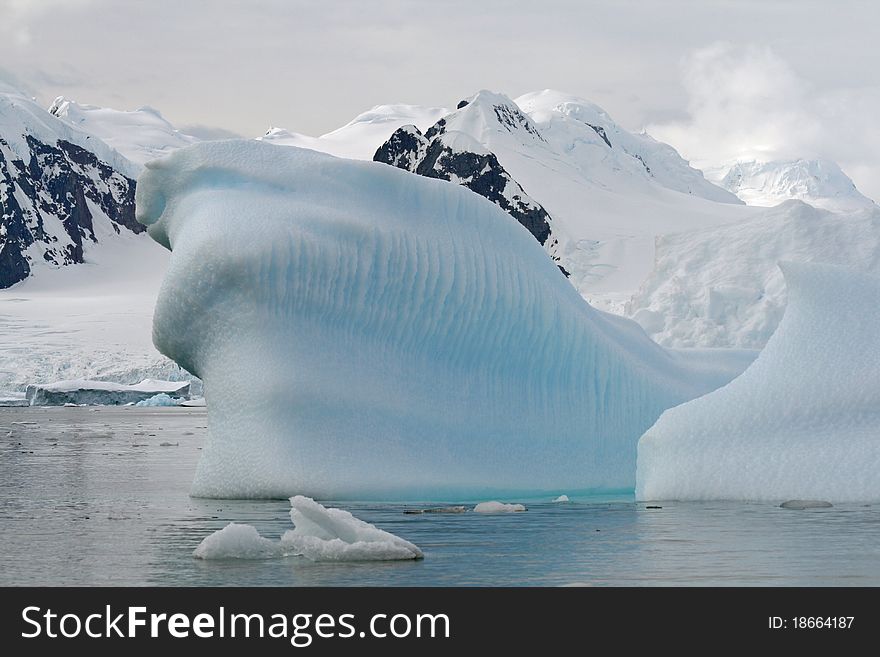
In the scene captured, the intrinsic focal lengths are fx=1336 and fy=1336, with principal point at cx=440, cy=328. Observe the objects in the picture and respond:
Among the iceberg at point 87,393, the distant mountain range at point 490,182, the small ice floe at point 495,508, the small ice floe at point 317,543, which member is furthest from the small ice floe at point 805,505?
the distant mountain range at point 490,182

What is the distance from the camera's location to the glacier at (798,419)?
13281 mm

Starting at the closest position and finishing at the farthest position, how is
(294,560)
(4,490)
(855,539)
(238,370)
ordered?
(294,560) < (855,539) < (238,370) < (4,490)

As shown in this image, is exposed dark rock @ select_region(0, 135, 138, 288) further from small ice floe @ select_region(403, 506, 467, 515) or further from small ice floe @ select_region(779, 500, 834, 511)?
small ice floe @ select_region(779, 500, 834, 511)

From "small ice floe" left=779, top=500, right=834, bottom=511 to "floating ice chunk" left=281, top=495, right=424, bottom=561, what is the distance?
4872 millimetres

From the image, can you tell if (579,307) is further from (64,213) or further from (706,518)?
(64,213)

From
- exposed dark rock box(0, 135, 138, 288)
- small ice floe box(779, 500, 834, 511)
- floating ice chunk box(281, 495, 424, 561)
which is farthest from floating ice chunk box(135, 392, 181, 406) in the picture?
exposed dark rock box(0, 135, 138, 288)

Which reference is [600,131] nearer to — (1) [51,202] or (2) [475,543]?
(1) [51,202]

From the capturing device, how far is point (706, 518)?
12.4 m

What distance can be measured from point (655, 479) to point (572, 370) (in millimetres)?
2837

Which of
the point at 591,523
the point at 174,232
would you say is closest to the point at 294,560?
the point at 591,523

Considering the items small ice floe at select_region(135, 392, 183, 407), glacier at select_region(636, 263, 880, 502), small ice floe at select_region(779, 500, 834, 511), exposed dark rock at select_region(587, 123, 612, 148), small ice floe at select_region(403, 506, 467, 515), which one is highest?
exposed dark rock at select_region(587, 123, 612, 148)

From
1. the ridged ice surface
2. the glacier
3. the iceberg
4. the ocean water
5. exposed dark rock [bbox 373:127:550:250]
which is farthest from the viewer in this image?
exposed dark rock [bbox 373:127:550:250]

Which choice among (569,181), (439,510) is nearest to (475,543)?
(439,510)

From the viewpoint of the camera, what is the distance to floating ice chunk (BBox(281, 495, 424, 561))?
9.65 m
